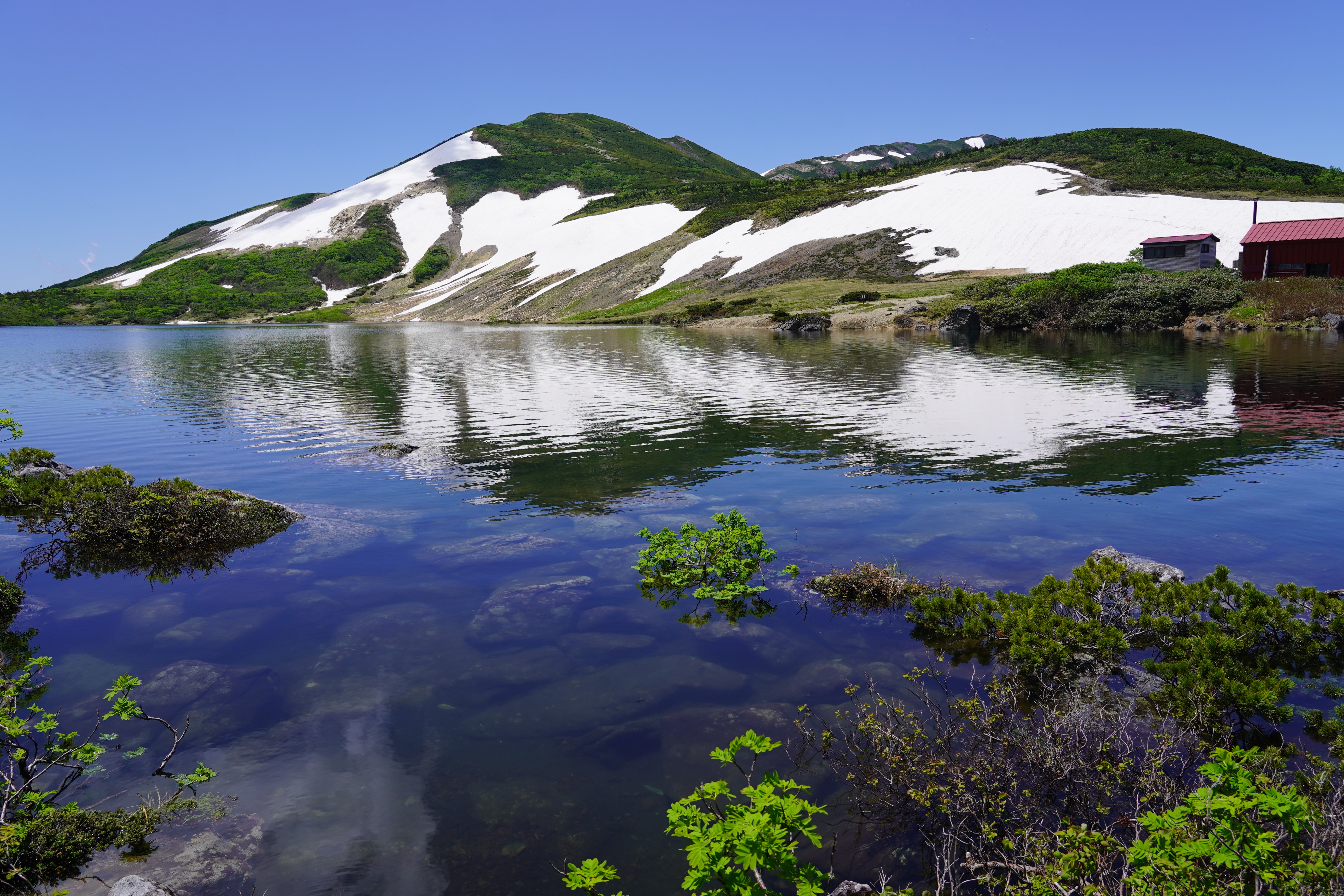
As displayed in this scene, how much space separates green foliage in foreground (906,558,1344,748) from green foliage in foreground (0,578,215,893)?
9.17 m

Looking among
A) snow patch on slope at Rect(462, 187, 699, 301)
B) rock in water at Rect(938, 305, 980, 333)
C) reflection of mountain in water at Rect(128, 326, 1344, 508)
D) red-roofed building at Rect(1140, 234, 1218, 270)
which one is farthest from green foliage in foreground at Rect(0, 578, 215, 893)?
snow patch on slope at Rect(462, 187, 699, 301)

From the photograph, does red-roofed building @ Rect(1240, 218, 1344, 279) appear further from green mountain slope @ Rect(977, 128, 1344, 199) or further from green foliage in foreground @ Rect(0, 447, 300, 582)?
green foliage in foreground @ Rect(0, 447, 300, 582)

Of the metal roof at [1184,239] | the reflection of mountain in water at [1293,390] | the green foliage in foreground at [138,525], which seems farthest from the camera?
the metal roof at [1184,239]

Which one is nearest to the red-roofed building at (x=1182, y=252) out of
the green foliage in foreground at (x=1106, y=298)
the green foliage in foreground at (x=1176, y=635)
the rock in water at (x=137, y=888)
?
the green foliage in foreground at (x=1106, y=298)

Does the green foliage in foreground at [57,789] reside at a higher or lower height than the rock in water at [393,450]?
lower

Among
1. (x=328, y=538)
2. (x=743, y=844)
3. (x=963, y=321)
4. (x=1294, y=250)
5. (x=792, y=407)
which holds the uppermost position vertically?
(x=1294, y=250)

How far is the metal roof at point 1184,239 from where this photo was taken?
301 feet

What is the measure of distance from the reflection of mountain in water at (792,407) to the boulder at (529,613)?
5288mm

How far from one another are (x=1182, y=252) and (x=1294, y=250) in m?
13.7

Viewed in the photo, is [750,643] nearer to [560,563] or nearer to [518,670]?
[518,670]

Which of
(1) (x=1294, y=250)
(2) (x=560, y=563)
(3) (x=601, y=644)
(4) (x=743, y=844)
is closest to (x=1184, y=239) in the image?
(1) (x=1294, y=250)

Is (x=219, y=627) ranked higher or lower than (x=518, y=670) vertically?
higher

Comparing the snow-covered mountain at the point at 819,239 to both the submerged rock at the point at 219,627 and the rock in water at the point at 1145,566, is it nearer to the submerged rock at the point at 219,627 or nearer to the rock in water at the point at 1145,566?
the rock in water at the point at 1145,566

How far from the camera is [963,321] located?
7844 centimetres
